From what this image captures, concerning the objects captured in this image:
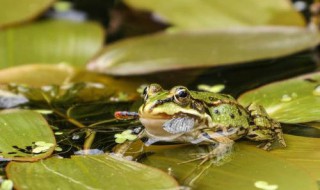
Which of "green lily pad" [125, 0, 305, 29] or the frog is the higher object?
"green lily pad" [125, 0, 305, 29]

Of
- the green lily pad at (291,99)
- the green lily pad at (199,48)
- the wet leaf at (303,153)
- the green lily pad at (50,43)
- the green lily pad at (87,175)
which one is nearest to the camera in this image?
the green lily pad at (87,175)

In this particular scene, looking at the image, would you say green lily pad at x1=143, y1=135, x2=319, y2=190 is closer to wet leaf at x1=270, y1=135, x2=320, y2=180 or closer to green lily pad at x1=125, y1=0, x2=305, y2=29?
wet leaf at x1=270, y1=135, x2=320, y2=180

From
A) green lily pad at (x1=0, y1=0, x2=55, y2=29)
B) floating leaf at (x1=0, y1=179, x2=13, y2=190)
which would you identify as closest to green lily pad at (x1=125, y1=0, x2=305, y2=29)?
green lily pad at (x1=0, y1=0, x2=55, y2=29)


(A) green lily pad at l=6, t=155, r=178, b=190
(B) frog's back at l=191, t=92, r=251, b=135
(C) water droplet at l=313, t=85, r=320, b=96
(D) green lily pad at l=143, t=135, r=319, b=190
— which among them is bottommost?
(A) green lily pad at l=6, t=155, r=178, b=190

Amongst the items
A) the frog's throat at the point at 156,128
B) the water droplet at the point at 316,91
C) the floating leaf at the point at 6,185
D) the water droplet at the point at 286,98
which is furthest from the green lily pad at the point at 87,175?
the water droplet at the point at 316,91

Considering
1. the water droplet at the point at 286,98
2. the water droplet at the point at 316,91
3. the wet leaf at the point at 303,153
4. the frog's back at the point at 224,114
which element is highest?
the water droplet at the point at 316,91

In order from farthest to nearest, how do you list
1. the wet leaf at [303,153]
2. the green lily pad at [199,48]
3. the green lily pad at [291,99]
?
Result: 1. the green lily pad at [199,48]
2. the green lily pad at [291,99]
3. the wet leaf at [303,153]

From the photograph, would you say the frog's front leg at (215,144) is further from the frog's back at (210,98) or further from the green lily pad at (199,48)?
the green lily pad at (199,48)

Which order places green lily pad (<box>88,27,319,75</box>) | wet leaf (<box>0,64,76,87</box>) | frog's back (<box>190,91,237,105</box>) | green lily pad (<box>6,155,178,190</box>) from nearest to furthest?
green lily pad (<box>6,155,178,190</box>), frog's back (<box>190,91,237,105</box>), wet leaf (<box>0,64,76,87</box>), green lily pad (<box>88,27,319,75</box>)
